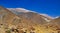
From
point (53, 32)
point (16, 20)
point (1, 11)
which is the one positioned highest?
point (1, 11)

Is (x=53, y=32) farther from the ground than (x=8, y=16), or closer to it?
closer to it

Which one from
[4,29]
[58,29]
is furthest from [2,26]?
[58,29]

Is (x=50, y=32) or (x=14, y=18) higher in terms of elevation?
(x=14, y=18)

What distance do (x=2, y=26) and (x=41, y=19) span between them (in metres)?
30.3

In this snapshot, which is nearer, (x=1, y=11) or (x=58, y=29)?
(x=58, y=29)

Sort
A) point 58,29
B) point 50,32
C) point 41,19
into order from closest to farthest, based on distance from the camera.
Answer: point 50,32
point 58,29
point 41,19

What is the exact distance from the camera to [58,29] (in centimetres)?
2084

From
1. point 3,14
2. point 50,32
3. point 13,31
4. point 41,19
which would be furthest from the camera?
point 41,19

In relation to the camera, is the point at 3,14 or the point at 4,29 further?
the point at 3,14

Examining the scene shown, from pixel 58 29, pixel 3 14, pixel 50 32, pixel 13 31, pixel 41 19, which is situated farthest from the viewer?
pixel 41 19

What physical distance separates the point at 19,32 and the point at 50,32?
353 centimetres

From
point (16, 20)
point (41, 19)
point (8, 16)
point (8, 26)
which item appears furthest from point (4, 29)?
point (41, 19)

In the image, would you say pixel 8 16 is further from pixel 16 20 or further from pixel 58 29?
pixel 58 29

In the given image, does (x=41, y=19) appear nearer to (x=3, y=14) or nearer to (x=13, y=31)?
(x=3, y=14)
